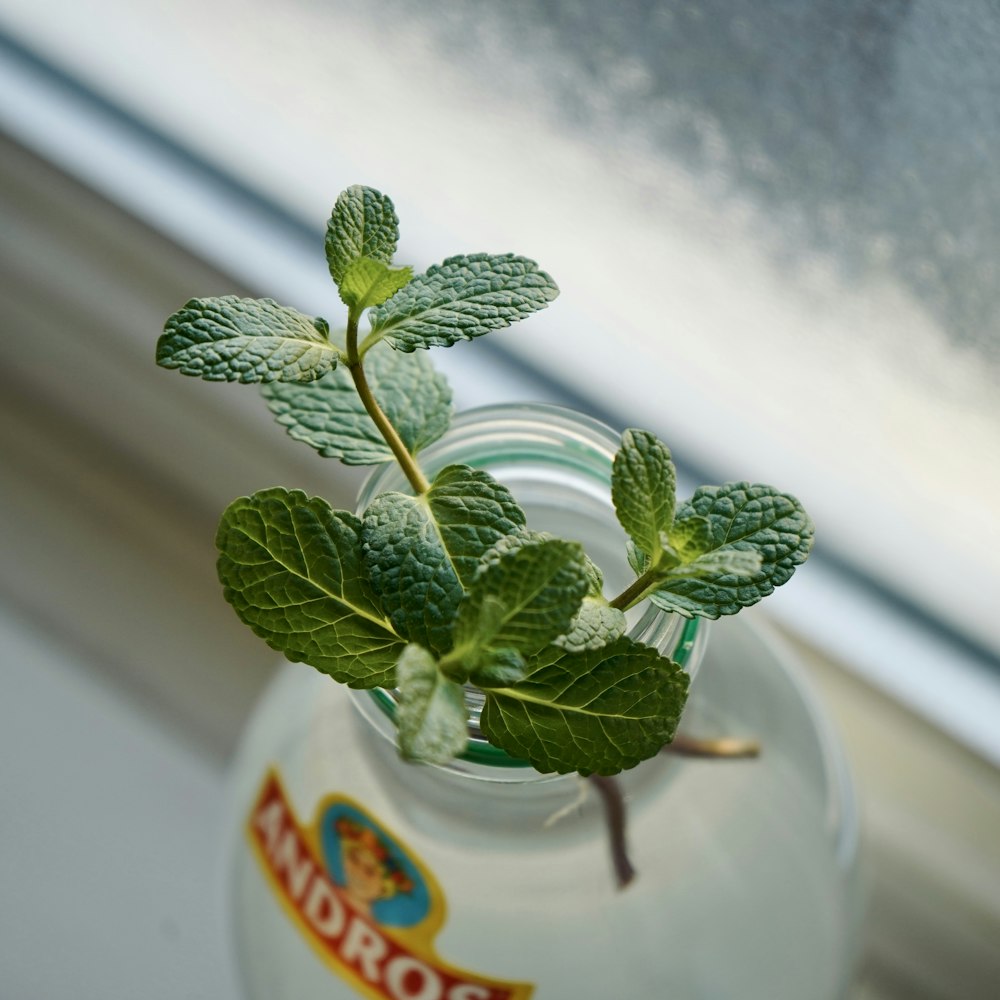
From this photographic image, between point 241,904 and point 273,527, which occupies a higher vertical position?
point 273,527

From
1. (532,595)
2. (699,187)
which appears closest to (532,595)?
(532,595)

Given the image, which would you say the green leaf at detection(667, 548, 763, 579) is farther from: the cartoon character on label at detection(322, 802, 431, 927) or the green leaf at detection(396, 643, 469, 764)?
the cartoon character on label at detection(322, 802, 431, 927)

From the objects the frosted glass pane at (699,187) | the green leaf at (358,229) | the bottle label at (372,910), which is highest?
the frosted glass pane at (699,187)

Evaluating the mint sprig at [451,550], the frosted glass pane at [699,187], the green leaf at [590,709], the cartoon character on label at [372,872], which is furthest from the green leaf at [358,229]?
the frosted glass pane at [699,187]

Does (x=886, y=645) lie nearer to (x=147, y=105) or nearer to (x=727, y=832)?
(x=727, y=832)

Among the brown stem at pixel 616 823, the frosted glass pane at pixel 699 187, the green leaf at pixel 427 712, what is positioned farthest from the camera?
the frosted glass pane at pixel 699 187

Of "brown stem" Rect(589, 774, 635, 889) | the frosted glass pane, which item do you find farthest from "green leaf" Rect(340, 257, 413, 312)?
the frosted glass pane

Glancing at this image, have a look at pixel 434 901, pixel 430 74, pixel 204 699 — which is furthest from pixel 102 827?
pixel 430 74

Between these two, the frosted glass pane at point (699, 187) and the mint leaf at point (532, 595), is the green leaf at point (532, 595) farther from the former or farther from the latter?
the frosted glass pane at point (699, 187)

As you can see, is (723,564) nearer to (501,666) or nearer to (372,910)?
(501,666)
